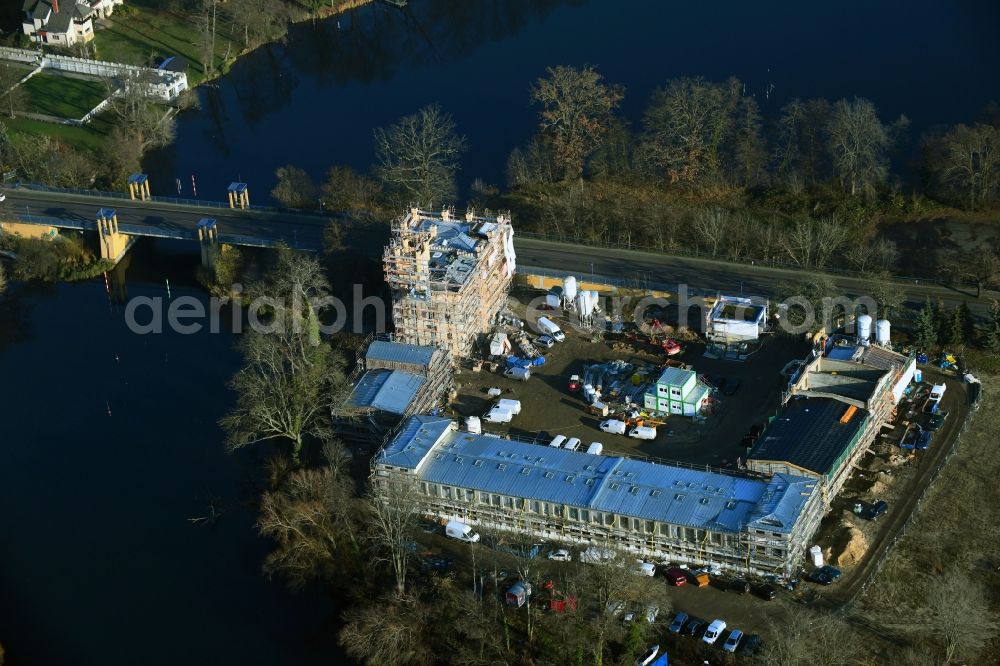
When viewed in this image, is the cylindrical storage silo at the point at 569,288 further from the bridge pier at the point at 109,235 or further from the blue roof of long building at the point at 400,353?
the bridge pier at the point at 109,235

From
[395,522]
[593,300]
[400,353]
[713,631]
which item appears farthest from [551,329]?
[713,631]

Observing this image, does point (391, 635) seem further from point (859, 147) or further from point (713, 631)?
point (859, 147)

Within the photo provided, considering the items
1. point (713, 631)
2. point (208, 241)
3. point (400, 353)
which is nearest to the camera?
point (713, 631)

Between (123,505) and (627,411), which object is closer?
(123,505)

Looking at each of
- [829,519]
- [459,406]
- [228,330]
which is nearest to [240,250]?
[228,330]

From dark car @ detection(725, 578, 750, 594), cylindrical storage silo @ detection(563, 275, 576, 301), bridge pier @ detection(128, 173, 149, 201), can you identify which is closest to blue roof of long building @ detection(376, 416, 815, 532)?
dark car @ detection(725, 578, 750, 594)

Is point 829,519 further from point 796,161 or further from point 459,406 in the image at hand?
point 796,161

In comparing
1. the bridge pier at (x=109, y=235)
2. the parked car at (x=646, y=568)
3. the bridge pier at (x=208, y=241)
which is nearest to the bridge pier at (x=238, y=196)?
the bridge pier at (x=208, y=241)

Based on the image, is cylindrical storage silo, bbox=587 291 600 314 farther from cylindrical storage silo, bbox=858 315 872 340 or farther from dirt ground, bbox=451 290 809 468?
cylindrical storage silo, bbox=858 315 872 340
